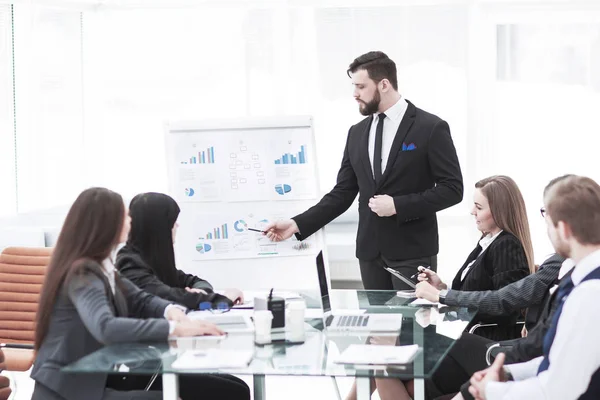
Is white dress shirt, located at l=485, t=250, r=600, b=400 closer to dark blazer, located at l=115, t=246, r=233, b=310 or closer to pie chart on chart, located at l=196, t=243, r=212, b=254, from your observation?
dark blazer, located at l=115, t=246, r=233, b=310

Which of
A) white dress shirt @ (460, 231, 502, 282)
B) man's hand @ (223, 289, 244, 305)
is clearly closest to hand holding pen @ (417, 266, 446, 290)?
white dress shirt @ (460, 231, 502, 282)

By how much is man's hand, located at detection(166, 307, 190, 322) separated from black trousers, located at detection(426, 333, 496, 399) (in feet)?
3.43

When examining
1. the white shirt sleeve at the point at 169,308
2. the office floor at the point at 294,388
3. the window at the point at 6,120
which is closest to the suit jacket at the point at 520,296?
the white shirt sleeve at the point at 169,308

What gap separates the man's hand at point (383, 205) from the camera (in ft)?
14.4

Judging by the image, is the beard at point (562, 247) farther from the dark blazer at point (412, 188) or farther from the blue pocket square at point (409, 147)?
the blue pocket square at point (409, 147)

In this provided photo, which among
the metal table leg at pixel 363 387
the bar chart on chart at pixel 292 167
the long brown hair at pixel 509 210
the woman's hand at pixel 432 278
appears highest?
the bar chart on chart at pixel 292 167

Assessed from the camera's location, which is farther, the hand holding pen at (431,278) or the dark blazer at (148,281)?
the hand holding pen at (431,278)

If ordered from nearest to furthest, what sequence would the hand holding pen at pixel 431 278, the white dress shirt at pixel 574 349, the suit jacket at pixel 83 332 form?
the white dress shirt at pixel 574 349
the suit jacket at pixel 83 332
the hand holding pen at pixel 431 278

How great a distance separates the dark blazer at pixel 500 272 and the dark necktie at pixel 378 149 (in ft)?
2.72

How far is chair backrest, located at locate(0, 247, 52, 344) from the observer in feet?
14.9

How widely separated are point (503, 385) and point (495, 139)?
14.3ft

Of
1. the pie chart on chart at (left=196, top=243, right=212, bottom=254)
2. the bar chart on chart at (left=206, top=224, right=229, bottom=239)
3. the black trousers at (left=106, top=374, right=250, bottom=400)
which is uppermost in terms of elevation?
the bar chart on chart at (left=206, top=224, right=229, bottom=239)

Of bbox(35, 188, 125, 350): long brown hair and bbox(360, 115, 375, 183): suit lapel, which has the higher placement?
bbox(360, 115, 375, 183): suit lapel

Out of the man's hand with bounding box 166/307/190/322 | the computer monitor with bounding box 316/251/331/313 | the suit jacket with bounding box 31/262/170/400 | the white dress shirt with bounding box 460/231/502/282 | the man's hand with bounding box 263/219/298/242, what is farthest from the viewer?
the man's hand with bounding box 263/219/298/242
